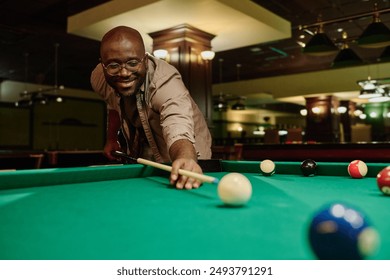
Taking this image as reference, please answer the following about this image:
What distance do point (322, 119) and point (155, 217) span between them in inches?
490

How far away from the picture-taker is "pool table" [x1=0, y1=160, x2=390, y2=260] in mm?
744

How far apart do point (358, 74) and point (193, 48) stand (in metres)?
6.95

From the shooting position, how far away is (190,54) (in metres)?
6.08

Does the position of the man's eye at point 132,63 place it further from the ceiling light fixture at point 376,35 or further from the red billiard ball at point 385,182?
the ceiling light fixture at point 376,35

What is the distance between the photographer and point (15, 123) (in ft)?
42.2

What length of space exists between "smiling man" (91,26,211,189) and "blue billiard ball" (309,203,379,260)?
1156mm

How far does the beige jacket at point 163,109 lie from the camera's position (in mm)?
2150

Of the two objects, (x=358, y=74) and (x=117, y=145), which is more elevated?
(x=358, y=74)

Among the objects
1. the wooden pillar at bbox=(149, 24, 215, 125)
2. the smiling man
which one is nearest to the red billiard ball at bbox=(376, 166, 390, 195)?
the smiling man

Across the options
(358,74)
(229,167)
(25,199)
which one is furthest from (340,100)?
(25,199)

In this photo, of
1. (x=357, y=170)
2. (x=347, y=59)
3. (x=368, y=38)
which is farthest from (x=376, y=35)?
(x=357, y=170)

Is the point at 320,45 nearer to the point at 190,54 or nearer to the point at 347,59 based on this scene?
the point at 347,59

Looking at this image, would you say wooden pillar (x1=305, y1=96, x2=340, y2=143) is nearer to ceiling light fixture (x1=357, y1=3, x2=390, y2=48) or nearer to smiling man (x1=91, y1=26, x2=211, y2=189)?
ceiling light fixture (x1=357, y1=3, x2=390, y2=48)

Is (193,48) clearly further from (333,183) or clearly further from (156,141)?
(333,183)
